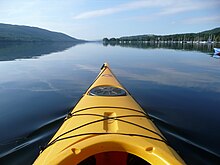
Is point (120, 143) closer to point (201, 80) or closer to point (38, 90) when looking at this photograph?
point (38, 90)

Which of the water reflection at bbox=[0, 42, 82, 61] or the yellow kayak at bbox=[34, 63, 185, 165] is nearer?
the yellow kayak at bbox=[34, 63, 185, 165]

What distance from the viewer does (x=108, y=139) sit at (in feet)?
10.7

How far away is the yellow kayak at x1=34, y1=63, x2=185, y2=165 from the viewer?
123 inches

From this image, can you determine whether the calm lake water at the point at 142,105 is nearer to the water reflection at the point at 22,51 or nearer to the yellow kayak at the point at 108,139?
the yellow kayak at the point at 108,139

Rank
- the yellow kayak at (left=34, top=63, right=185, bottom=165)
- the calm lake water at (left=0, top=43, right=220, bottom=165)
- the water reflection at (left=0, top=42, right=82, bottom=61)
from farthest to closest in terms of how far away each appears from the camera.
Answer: the water reflection at (left=0, top=42, right=82, bottom=61) < the calm lake water at (left=0, top=43, right=220, bottom=165) < the yellow kayak at (left=34, top=63, right=185, bottom=165)

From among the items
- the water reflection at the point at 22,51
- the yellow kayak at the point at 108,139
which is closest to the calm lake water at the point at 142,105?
the yellow kayak at the point at 108,139

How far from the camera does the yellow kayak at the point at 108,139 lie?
10.2 feet

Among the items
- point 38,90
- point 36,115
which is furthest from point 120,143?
point 38,90

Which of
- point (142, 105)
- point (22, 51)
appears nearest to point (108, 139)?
point (142, 105)

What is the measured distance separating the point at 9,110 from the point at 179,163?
744 cm

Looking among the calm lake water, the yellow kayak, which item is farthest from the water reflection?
the yellow kayak

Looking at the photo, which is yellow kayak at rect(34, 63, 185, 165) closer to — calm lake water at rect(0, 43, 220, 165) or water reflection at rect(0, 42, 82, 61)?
calm lake water at rect(0, 43, 220, 165)

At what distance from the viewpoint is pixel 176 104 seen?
9.31m

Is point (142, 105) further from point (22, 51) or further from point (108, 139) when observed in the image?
point (22, 51)
